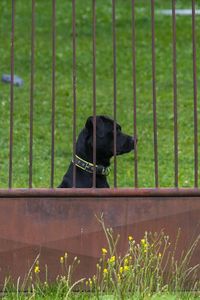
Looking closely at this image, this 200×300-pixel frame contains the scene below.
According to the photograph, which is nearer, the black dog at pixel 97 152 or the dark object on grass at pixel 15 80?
the black dog at pixel 97 152

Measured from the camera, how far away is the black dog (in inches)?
349

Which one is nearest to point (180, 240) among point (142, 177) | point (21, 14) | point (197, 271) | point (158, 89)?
point (197, 271)

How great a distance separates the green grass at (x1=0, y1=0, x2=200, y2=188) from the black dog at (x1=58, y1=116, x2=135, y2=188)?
7.39ft

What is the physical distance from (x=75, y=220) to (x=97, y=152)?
2085 mm

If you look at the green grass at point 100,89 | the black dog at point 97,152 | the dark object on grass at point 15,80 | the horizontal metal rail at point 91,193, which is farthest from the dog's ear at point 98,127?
the dark object on grass at point 15,80

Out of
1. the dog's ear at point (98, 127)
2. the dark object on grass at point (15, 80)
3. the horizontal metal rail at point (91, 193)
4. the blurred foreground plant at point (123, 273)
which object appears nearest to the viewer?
the blurred foreground plant at point (123, 273)

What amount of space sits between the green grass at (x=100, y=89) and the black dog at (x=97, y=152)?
225 cm

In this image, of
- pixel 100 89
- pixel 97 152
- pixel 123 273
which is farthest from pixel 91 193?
pixel 100 89

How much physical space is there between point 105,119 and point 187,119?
19.5 ft

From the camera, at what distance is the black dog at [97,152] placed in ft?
29.1

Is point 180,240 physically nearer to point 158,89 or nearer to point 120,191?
point 120,191

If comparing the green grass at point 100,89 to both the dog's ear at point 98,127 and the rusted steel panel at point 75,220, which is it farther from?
the rusted steel panel at point 75,220

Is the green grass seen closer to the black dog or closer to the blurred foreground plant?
the black dog

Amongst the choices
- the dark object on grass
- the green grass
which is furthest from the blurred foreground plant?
the dark object on grass
